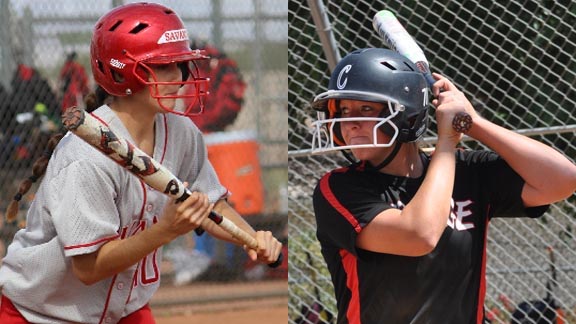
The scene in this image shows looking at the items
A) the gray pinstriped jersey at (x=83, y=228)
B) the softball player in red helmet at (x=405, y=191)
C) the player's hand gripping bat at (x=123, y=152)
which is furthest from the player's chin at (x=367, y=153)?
the gray pinstriped jersey at (x=83, y=228)

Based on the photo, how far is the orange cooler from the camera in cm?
844

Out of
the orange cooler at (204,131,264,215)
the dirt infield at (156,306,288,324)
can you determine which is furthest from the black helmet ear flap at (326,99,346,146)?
the orange cooler at (204,131,264,215)

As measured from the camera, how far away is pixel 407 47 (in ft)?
9.86

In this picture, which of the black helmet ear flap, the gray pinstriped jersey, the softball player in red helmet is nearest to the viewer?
the softball player in red helmet

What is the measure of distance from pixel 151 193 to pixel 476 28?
113 inches

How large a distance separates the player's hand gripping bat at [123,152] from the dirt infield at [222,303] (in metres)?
5.19

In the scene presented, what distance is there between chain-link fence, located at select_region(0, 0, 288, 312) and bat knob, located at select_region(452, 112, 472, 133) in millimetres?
5014

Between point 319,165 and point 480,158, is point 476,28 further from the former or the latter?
point 480,158

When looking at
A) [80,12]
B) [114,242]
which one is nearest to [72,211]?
[114,242]

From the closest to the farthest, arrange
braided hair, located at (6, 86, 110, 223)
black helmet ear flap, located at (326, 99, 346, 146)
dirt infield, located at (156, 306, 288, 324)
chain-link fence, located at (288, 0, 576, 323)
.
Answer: black helmet ear flap, located at (326, 99, 346, 146), braided hair, located at (6, 86, 110, 223), chain-link fence, located at (288, 0, 576, 323), dirt infield, located at (156, 306, 288, 324)

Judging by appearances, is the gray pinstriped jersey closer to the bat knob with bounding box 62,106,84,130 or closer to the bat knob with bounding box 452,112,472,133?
the bat knob with bounding box 62,106,84,130

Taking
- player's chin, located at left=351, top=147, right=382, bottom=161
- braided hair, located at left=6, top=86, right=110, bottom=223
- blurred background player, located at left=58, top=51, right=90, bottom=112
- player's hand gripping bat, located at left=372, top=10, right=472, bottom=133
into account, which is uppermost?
player's hand gripping bat, located at left=372, top=10, right=472, bottom=133

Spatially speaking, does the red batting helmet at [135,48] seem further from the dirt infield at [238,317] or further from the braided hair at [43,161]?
the dirt infield at [238,317]

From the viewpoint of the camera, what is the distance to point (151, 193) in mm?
3115
